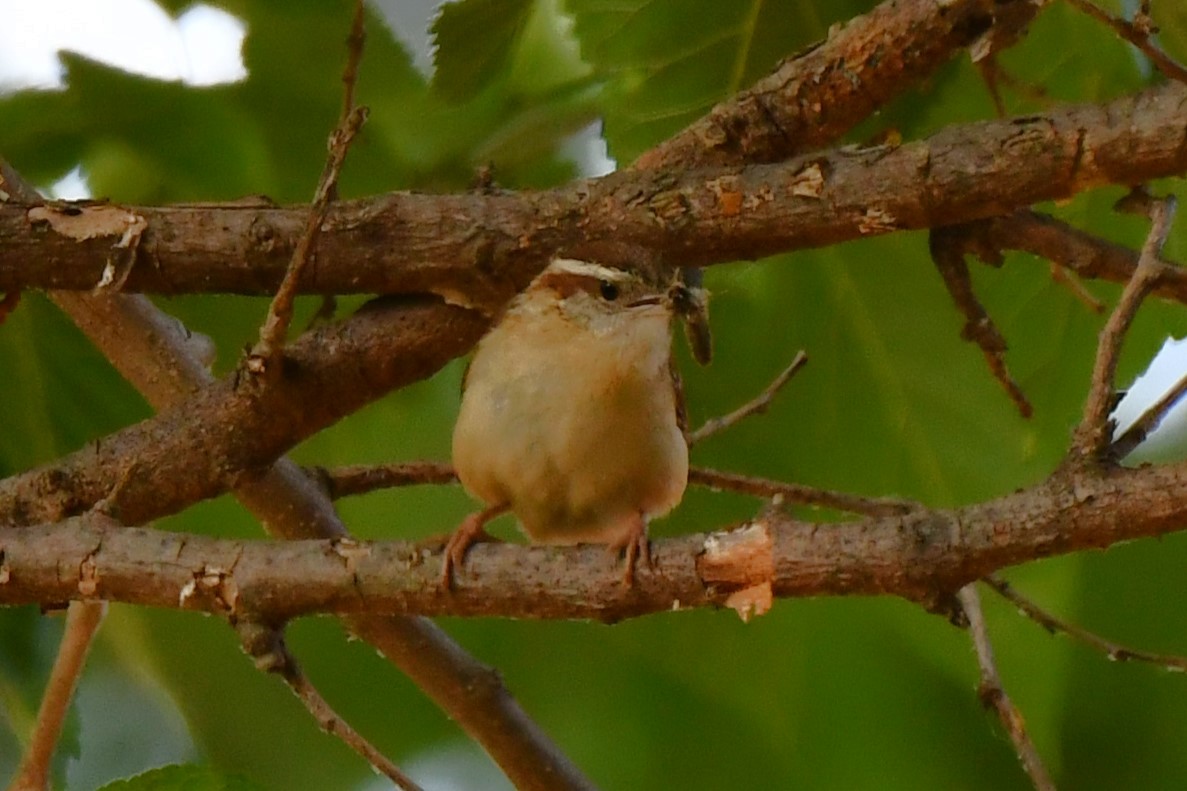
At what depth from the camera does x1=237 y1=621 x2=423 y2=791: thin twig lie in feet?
2.08

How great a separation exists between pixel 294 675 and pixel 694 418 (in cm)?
69

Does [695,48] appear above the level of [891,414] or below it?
above

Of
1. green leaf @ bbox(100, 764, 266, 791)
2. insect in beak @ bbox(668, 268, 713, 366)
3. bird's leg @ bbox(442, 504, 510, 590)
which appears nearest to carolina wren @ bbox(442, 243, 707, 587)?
insect in beak @ bbox(668, 268, 713, 366)

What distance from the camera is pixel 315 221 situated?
0.65 metres

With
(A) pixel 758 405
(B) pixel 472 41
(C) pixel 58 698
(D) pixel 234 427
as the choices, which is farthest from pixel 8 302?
(A) pixel 758 405

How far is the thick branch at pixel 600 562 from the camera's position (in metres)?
0.54

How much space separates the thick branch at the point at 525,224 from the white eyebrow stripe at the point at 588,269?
1 centimetres

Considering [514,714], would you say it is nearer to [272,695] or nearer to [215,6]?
[272,695]

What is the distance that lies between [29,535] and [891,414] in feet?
2.49

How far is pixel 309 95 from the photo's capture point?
1.18 meters

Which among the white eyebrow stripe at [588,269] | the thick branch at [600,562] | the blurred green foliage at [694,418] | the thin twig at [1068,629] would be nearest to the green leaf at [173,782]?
the blurred green foliage at [694,418]

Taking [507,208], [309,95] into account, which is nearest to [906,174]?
[507,208]

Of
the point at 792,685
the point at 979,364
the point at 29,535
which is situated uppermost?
the point at 29,535

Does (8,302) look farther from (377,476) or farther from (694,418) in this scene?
(694,418)
